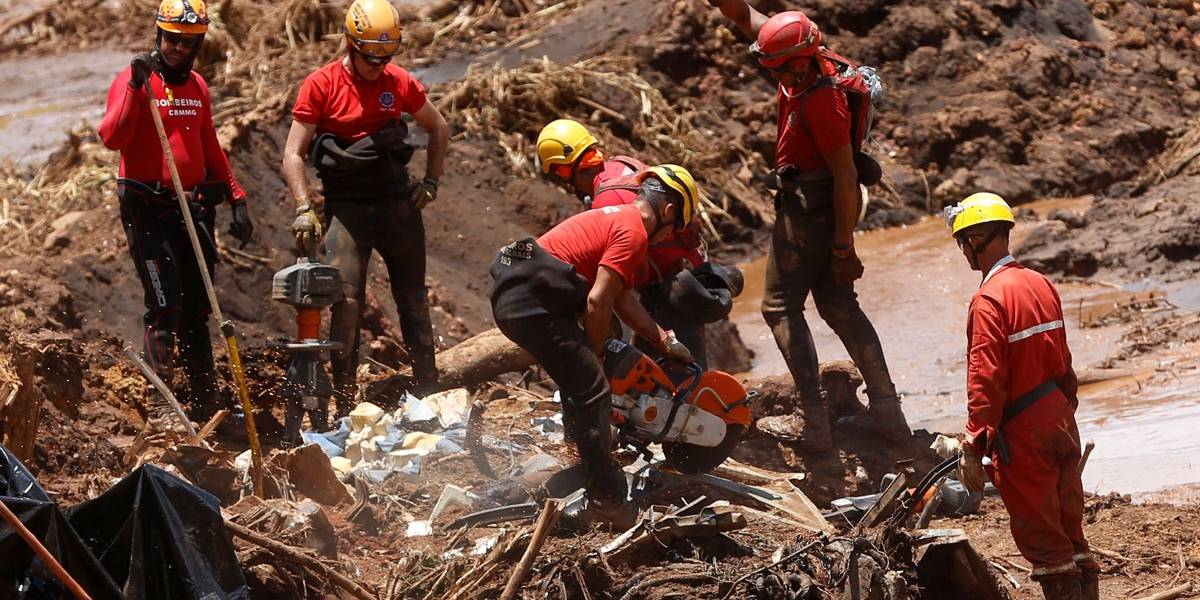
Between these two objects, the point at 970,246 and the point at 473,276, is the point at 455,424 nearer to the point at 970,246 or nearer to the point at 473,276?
the point at 970,246

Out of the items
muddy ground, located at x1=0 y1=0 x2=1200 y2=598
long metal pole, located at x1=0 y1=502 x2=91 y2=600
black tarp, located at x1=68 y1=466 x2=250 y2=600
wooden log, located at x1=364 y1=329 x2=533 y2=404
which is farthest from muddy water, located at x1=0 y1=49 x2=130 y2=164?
long metal pole, located at x1=0 y1=502 x2=91 y2=600

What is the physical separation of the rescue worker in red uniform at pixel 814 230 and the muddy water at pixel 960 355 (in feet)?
3.93

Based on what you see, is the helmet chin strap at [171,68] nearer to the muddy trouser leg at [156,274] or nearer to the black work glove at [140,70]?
the black work glove at [140,70]

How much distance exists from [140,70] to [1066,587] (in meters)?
4.72

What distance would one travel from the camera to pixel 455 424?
7961mm

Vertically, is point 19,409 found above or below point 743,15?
below

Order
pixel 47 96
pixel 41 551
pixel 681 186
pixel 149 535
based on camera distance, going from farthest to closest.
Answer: pixel 47 96 < pixel 681 186 < pixel 149 535 < pixel 41 551

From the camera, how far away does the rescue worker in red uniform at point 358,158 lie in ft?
25.9

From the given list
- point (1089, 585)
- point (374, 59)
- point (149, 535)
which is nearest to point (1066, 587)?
point (1089, 585)

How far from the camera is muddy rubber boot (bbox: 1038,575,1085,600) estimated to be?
221 inches

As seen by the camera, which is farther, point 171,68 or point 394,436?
point 394,436

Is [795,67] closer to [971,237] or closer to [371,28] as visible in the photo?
→ [971,237]

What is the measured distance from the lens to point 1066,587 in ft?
18.5

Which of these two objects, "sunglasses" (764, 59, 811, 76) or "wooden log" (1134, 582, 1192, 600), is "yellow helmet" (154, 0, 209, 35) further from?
"wooden log" (1134, 582, 1192, 600)
